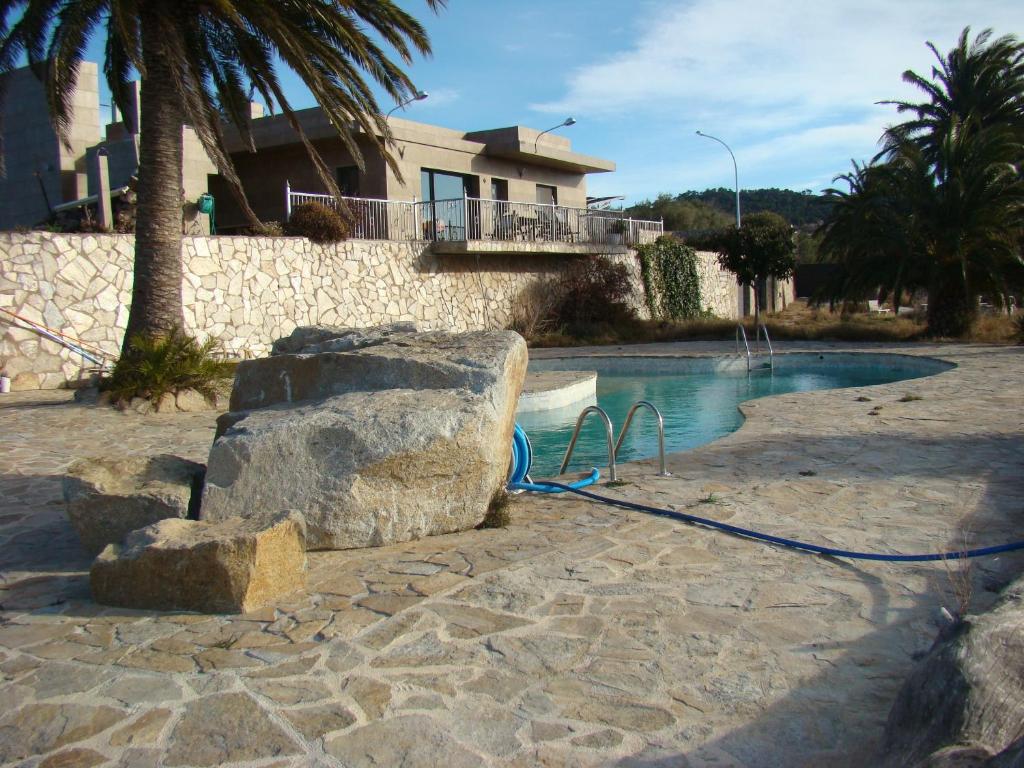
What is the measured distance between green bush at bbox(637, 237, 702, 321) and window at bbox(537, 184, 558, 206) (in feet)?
13.2

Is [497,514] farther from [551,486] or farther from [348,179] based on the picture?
[348,179]

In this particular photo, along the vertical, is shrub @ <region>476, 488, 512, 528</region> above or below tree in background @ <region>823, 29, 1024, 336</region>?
below

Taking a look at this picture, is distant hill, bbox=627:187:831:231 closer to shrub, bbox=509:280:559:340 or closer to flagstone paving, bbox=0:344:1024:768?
shrub, bbox=509:280:559:340

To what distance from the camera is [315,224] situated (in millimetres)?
20172

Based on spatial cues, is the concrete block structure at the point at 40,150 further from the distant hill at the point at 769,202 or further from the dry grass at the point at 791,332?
the distant hill at the point at 769,202

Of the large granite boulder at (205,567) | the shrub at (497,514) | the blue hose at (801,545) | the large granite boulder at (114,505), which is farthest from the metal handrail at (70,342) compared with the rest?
the blue hose at (801,545)

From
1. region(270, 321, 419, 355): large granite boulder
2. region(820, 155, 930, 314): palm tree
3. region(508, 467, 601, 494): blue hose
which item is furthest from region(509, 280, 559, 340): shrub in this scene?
region(508, 467, 601, 494): blue hose

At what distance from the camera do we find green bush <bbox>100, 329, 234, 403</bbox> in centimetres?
1194

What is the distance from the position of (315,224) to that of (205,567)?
55.8 feet

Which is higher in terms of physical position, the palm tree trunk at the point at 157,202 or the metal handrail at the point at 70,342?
the palm tree trunk at the point at 157,202

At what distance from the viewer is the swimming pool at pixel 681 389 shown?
37.3 feet

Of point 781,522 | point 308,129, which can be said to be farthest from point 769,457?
point 308,129

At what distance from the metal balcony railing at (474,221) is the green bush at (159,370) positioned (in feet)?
28.2

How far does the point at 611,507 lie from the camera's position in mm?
6336
